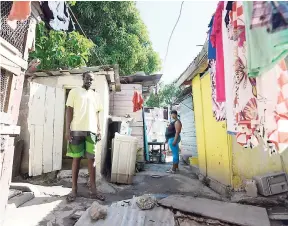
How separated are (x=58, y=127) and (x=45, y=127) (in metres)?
0.45

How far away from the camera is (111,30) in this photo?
Answer: 12.3 m

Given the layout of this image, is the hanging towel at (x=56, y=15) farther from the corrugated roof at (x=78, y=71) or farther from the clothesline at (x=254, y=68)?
the corrugated roof at (x=78, y=71)

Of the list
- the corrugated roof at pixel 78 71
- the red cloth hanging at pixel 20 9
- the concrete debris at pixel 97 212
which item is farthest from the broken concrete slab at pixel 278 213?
the corrugated roof at pixel 78 71

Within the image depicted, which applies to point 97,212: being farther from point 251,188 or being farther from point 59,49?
point 59,49

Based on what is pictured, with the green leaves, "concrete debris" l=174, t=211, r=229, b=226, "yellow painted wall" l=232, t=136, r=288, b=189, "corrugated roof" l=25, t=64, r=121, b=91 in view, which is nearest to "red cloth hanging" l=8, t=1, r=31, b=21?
"concrete debris" l=174, t=211, r=229, b=226

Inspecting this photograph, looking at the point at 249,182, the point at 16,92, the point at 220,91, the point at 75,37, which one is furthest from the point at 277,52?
the point at 75,37

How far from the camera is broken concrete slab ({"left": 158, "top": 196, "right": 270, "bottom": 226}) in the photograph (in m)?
3.45

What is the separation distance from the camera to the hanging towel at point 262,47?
170 cm

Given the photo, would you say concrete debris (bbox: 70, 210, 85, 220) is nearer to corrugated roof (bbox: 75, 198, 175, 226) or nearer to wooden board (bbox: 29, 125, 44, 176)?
corrugated roof (bbox: 75, 198, 175, 226)

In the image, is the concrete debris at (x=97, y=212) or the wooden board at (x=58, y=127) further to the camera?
the wooden board at (x=58, y=127)

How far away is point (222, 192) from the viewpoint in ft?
17.3

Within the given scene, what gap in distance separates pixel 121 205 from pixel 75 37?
5550 millimetres

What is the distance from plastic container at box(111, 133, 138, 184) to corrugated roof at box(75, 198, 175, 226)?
8.69 ft

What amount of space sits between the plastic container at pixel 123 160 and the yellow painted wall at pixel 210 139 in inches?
78.1
